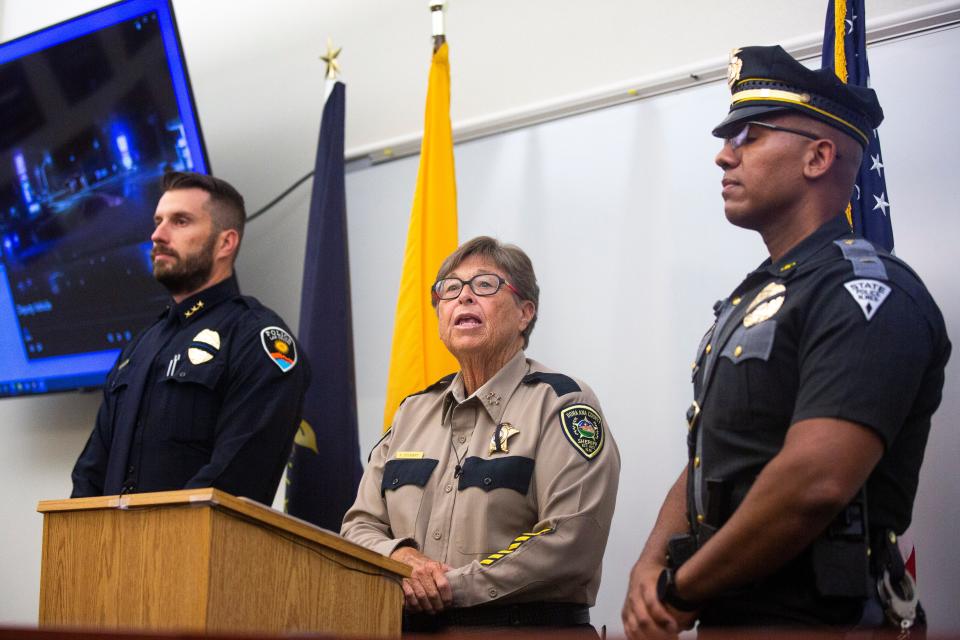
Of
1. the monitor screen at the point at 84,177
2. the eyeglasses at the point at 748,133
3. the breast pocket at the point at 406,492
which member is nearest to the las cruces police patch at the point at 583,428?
the breast pocket at the point at 406,492

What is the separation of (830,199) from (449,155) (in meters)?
1.64

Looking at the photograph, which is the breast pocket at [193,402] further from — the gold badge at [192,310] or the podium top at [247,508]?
the podium top at [247,508]

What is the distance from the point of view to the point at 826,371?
1700 millimetres

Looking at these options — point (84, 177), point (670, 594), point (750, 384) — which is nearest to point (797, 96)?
point (750, 384)

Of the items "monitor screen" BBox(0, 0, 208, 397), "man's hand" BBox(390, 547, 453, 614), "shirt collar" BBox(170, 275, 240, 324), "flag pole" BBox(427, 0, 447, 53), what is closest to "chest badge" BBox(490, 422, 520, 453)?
"man's hand" BBox(390, 547, 453, 614)

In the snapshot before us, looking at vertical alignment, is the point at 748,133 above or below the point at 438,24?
below

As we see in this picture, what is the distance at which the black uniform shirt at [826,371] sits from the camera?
5.51 ft

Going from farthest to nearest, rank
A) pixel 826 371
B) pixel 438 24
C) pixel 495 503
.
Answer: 1. pixel 438 24
2. pixel 495 503
3. pixel 826 371

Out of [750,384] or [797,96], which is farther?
[797,96]

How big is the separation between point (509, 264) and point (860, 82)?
879mm

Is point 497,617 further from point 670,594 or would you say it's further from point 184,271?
point 184,271

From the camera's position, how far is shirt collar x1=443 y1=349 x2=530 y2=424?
2.50 metres

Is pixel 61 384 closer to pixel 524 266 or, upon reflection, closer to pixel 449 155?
pixel 449 155

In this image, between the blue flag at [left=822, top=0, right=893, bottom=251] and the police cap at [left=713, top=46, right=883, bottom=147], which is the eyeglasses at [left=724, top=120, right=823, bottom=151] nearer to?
the police cap at [left=713, top=46, right=883, bottom=147]
